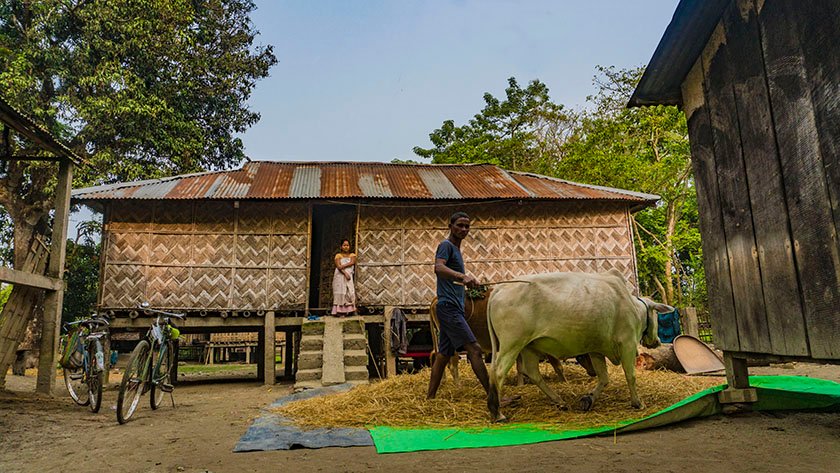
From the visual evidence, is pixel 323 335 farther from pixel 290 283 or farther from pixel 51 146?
pixel 51 146

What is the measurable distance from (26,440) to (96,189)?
7.29 meters

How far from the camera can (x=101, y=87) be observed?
1566 cm

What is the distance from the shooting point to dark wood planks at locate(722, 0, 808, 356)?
146 inches

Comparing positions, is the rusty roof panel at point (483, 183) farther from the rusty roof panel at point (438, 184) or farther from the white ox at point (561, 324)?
the white ox at point (561, 324)

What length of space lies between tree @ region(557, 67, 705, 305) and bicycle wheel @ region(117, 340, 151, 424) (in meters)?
15.1

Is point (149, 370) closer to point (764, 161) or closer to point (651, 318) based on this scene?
point (651, 318)

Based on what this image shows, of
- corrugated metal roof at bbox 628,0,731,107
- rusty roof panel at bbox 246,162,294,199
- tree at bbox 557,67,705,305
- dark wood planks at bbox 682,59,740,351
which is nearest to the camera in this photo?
corrugated metal roof at bbox 628,0,731,107

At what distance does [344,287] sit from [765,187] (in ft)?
26.8

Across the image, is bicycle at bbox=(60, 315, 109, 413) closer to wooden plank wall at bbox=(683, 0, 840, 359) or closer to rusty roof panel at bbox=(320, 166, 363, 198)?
rusty roof panel at bbox=(320, 166, 363, 198)

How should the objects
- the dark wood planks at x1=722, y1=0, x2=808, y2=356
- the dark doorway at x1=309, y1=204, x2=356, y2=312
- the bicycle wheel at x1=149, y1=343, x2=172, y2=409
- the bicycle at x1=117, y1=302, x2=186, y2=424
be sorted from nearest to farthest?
the dark wood planks at x1=722, y1=0, x2=808, y2=356 → the bicycle at x1=117, y1=302, x2=186, y2=424 → the bicycle wheel at x1=149, y1=343, x2=172, y2=409 → the dark doorway at x1=309, y1=204, x2=356, y2=312

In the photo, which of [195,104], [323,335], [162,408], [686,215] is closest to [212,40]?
[195,104]

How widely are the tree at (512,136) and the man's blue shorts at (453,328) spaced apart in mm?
16089

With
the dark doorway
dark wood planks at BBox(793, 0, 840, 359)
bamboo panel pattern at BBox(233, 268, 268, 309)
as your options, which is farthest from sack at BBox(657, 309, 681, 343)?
bamboo panel pattern at BBox(233, 268, 268, 309)

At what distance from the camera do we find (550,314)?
467 centimetres
